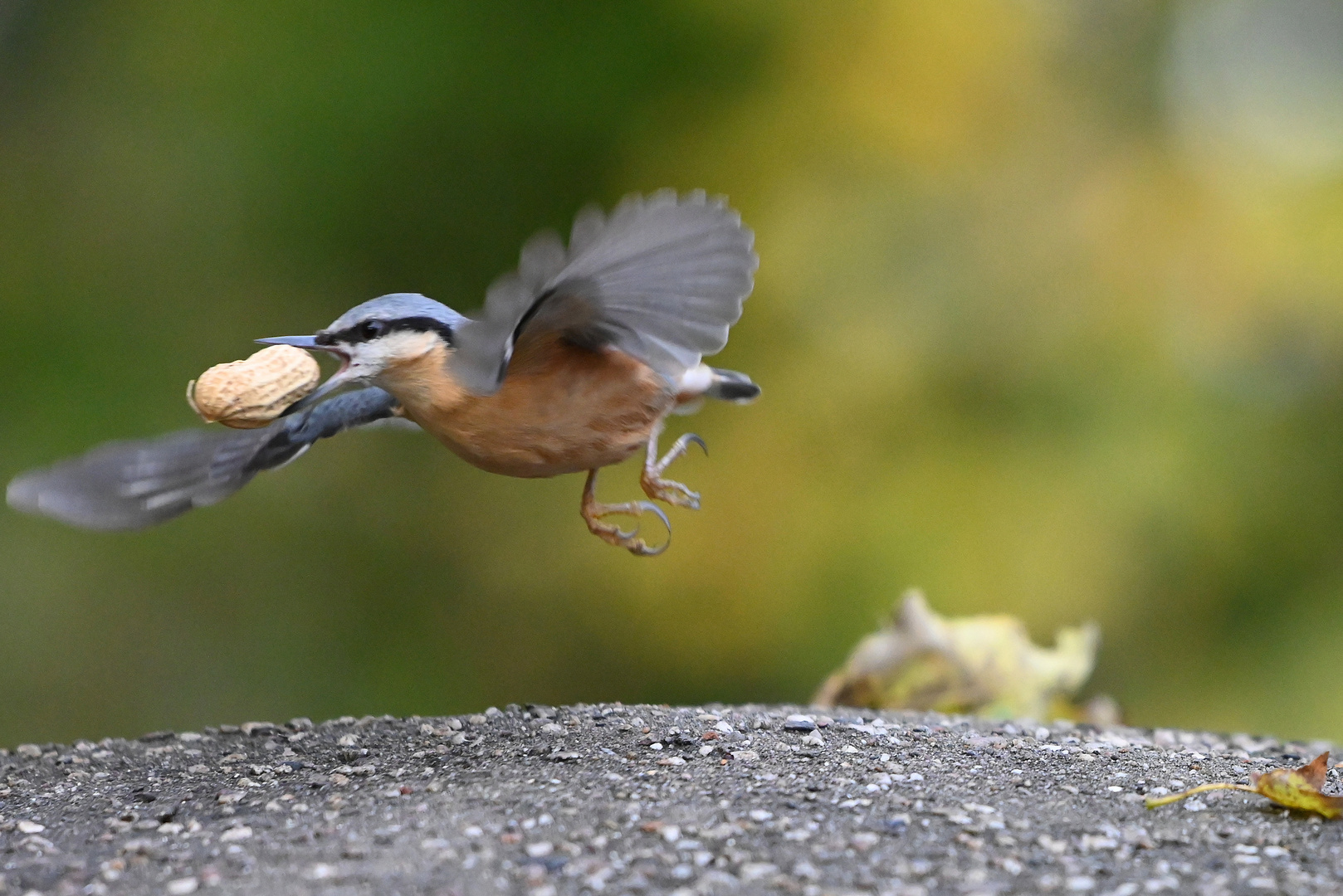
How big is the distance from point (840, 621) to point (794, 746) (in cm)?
188

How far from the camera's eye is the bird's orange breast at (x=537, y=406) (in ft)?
7.27

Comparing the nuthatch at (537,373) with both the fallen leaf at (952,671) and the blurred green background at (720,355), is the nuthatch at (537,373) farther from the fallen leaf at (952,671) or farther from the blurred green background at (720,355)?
the blurred green background at (720,355)

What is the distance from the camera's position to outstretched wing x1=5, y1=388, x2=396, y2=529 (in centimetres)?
253

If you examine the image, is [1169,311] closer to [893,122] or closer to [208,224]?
[893,122]

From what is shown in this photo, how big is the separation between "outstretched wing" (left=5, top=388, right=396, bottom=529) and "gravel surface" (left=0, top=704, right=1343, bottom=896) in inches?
20.0

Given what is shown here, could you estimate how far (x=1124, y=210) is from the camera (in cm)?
409

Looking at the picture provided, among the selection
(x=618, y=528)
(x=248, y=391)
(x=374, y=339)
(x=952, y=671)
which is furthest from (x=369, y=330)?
(x=952, y=671)

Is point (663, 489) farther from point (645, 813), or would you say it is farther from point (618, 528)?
point (645, 813)

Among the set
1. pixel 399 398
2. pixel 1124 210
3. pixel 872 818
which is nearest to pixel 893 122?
pixel 1124 210

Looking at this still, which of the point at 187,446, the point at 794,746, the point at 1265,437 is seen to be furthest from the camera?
the point at 1265,437

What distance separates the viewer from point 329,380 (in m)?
2.19

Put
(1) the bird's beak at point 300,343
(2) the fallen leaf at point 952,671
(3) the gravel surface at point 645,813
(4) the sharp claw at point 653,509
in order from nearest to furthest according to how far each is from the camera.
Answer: (3) the gravel surface at point 645,813
(1) the bird's beak at point 300,343
(4) the sharp claw at point 653,509
(2) the fallen leaf at point 952,671

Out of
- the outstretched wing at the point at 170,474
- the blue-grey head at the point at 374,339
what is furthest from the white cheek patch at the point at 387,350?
the outstretched wing at the point at 170,474

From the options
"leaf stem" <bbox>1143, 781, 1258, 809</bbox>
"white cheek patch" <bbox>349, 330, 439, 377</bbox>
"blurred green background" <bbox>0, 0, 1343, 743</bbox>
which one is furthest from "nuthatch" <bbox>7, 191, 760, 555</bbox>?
"blurred green background" <bbox>0, 0, 1343, 743</bbox>
